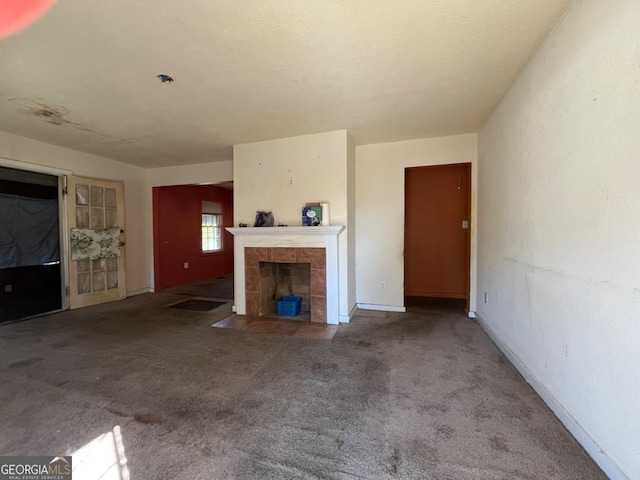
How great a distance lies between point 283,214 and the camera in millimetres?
3771

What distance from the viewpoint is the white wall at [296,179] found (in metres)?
3.49

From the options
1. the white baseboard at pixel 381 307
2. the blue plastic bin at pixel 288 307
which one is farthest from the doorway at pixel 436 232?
the blue plastic bin at pixel 288 307

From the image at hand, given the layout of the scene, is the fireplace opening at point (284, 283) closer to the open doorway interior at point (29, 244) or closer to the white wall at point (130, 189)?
the white wall at point (130, 189)

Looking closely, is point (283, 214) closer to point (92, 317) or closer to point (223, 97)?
point (223, 97)

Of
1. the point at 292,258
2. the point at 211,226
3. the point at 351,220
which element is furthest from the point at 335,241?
the point at 211,226

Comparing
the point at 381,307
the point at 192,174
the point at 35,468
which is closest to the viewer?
the point at 35,468

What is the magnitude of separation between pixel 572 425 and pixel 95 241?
19.7 ft

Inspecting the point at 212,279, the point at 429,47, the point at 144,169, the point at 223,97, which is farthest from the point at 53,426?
the point at 212,279

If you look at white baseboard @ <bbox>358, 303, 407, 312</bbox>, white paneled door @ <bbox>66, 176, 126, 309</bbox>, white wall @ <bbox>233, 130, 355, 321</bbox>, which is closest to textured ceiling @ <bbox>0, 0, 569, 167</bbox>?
white wall @ <bbox>233, 130, 355, 321</bbox>

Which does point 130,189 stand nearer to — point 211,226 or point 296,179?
point 211,226

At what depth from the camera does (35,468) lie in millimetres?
1348

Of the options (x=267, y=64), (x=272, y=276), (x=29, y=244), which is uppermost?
(x=267, y=64)

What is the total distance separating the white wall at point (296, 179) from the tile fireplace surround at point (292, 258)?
0.15 metres

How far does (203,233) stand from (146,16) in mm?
5808
